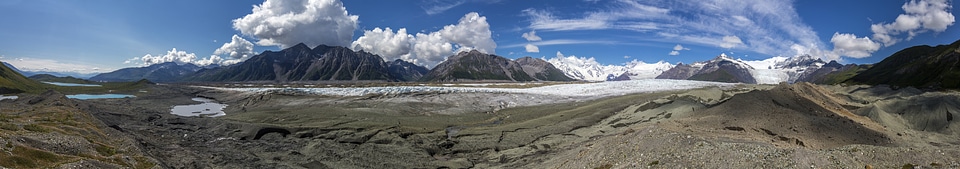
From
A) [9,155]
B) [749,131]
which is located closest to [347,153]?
[9,155]

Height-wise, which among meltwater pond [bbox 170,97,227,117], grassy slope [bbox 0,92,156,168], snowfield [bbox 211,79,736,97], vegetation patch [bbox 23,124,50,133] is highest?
snowfield [bbox 211,79,736,97]

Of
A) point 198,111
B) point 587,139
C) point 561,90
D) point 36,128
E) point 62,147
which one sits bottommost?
point 198,111

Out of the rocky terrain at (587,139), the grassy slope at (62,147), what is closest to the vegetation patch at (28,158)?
the grassy slope at (62,147)

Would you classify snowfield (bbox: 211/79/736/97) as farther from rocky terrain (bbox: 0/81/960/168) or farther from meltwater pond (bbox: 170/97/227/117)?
rocky terrain (bbox: 0/81/960/168)

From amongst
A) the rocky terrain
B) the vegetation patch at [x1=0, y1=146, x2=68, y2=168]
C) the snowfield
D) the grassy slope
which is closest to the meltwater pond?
the snowfield

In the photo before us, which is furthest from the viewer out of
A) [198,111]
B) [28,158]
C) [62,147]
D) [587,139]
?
[198,111]

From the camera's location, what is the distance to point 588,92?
114312mm

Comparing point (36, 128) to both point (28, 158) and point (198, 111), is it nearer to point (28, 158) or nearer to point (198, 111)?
point (28, 158)

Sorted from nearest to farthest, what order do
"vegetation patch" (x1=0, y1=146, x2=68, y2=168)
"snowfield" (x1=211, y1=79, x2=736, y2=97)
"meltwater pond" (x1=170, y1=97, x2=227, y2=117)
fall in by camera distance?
"vegetation patch" (x1=0, y1=146, x2=68, y2=168) → "meltwater pond" (x1=170, y1=97, x2=227, y2=117) → "snowfield" (x1=211, y1=79, x2=736, y2=97)

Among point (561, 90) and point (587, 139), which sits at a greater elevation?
point (561, 90)

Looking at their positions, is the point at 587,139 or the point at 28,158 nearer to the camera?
the point at 28,158

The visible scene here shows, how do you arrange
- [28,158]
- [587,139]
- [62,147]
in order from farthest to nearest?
[587,139], [62,147], [28,158]

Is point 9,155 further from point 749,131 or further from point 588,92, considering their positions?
point 588,92

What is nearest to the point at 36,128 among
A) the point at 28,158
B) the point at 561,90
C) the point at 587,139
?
the point at 28,158
